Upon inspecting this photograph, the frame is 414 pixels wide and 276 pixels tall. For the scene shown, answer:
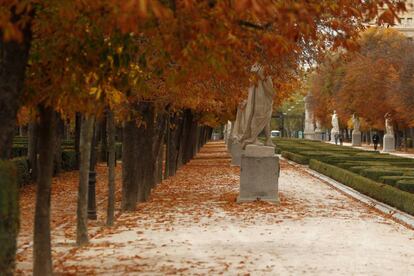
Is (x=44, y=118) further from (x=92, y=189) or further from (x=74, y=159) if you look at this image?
(x=74, y=159)

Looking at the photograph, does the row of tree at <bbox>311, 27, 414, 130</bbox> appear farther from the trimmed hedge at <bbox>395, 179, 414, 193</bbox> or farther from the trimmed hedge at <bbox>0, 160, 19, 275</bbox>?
the trimmed hedge at <bbox>0, 160, 19, 275</bbox>

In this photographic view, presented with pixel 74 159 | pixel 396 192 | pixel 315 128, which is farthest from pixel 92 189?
pixel 315 128

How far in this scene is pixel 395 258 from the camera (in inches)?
390

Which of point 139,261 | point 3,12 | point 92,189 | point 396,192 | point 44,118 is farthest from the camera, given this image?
point 396,192

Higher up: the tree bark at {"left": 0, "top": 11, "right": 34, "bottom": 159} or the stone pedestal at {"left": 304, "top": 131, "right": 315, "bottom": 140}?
the tree bark at {"left": 0, "top": 11, "right": 34, "bottom": 159}

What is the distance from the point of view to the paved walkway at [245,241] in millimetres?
9062

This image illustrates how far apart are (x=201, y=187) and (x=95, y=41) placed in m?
15.6

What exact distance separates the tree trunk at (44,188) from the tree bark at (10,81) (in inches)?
66.4

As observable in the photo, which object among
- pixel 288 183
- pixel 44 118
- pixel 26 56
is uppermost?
pixel 26 56

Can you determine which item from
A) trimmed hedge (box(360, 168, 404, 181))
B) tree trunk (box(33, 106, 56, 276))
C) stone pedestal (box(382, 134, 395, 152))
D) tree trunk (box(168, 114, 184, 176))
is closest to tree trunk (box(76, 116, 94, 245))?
tree trunk (box(33, 106, 56, 276))

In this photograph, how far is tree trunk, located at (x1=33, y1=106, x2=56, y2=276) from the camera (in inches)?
316

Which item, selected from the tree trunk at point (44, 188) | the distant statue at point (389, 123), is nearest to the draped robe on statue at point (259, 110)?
the tree trunk at point (44, 188)

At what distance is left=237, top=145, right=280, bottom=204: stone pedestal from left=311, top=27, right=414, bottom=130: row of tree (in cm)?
3100

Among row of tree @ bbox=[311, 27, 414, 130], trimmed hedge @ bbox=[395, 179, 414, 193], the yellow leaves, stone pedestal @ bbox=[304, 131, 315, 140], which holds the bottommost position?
trimmed hedge @ bbox=[395, 179, 414, 193]
